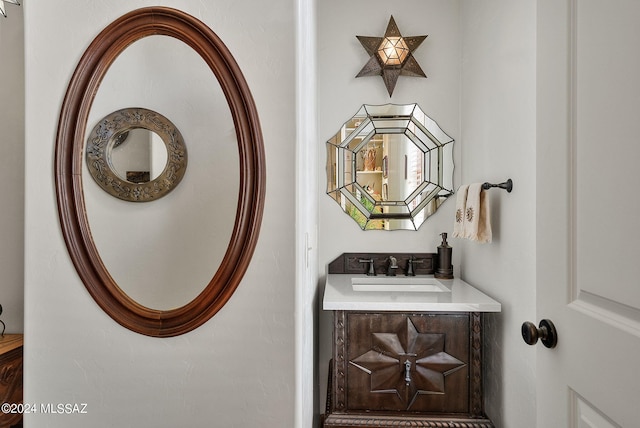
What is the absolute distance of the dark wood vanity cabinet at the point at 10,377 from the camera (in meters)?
1.32

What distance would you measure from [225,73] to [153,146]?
30 cm

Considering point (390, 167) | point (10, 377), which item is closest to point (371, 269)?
point (390, 167)

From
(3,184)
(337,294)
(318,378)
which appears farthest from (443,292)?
(3,184)

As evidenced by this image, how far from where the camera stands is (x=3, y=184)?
4.94 ft

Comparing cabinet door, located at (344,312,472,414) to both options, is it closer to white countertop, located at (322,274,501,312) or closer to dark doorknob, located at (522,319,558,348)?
white countertop, located at (322,274,501,312)

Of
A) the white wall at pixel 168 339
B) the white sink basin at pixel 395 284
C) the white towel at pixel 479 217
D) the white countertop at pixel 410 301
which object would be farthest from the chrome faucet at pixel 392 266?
the white wall at pixel 168 339

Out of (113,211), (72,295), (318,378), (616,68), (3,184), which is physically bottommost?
(318,378)

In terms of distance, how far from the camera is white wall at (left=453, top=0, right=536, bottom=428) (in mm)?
1440

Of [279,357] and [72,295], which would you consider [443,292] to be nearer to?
[279,357]

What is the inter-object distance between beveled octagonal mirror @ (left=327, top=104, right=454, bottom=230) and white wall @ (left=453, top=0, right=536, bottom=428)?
23 cm

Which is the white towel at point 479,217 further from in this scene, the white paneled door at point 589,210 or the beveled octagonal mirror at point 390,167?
the white paneled door at point 589,210

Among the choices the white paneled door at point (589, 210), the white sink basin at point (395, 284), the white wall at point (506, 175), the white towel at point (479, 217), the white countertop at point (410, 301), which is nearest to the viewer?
the white paneled door at point (589, 210)

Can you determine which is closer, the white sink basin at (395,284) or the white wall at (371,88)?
the white sink basin at (395,284)

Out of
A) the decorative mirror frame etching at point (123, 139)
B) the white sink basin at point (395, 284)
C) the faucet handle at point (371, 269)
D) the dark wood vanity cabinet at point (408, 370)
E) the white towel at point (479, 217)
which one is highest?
the decorative mirror frame etching at point (123, 139)
